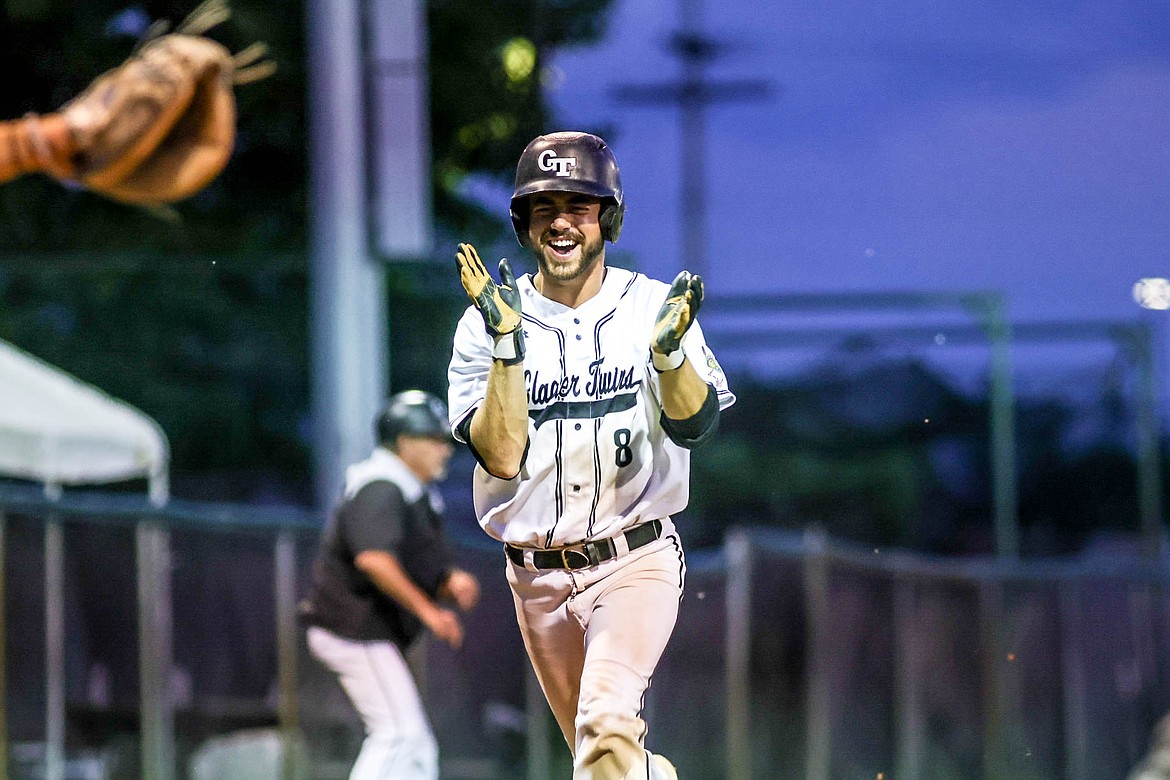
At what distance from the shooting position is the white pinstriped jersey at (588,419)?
418cm

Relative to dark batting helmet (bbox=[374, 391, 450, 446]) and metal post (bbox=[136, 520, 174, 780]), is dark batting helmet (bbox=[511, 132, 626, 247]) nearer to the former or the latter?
dark batting helmet (bbox=[374, 391, 450, 446])

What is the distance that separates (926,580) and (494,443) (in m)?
6.46

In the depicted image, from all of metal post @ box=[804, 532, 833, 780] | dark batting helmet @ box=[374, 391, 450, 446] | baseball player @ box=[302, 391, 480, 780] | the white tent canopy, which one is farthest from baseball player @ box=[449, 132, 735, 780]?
the white tent canopy

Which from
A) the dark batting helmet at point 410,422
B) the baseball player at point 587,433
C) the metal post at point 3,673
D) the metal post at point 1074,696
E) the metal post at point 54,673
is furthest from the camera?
the metal post at point 1074,696

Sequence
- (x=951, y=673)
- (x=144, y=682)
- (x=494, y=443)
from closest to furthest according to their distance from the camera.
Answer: (x=494, y=443), (x=144, y=682), (x=951, y=673)

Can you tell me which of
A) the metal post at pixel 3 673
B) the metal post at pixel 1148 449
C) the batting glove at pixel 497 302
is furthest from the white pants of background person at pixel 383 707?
the metal post at pixel 1148 449

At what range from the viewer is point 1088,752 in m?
10.1

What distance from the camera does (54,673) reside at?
8695 millimetres

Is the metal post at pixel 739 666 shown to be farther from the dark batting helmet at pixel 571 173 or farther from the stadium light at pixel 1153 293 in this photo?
the dark batting helmet at pixel 571 173

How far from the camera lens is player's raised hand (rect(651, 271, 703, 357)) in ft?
12.7

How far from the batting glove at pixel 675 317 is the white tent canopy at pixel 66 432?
6002mm

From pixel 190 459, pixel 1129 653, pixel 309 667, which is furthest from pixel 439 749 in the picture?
pixel 1129 653

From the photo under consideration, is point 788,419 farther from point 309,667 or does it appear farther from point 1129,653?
point 309,667

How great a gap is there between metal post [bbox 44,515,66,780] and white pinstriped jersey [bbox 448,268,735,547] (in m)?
5.04
